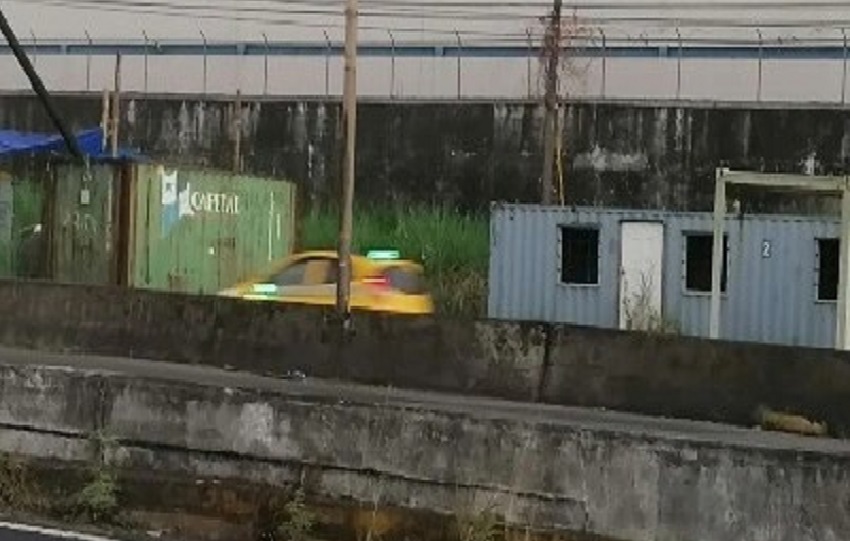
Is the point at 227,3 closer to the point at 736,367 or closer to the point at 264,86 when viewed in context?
the point at 264,86

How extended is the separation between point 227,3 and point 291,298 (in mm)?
25913

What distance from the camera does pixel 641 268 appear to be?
25875mm

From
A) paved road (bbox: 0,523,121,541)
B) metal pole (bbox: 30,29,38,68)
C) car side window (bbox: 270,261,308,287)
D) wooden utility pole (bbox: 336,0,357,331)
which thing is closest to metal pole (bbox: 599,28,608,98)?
metal pole (bbox: 30,29,38,68)

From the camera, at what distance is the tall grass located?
2929cm

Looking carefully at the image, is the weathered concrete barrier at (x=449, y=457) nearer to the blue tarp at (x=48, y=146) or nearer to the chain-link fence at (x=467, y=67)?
the blue tarp at (x=48, y=146)

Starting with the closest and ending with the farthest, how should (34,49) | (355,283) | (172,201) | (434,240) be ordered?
(355,283)
(172,201)
(434,240)
(34,49)

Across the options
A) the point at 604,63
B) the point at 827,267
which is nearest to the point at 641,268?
the point at 827,267

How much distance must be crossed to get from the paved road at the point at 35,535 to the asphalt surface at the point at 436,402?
136 cm

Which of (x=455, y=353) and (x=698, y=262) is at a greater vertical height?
(x=698, y=262)

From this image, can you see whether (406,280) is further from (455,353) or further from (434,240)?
(434,240)

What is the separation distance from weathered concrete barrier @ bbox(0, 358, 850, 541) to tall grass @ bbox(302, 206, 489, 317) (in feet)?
57.7

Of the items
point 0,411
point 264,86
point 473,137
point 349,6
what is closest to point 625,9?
point 473,137

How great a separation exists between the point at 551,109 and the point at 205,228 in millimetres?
14108

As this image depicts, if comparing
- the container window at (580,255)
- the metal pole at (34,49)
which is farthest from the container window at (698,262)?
the metal pole at (34,49)
